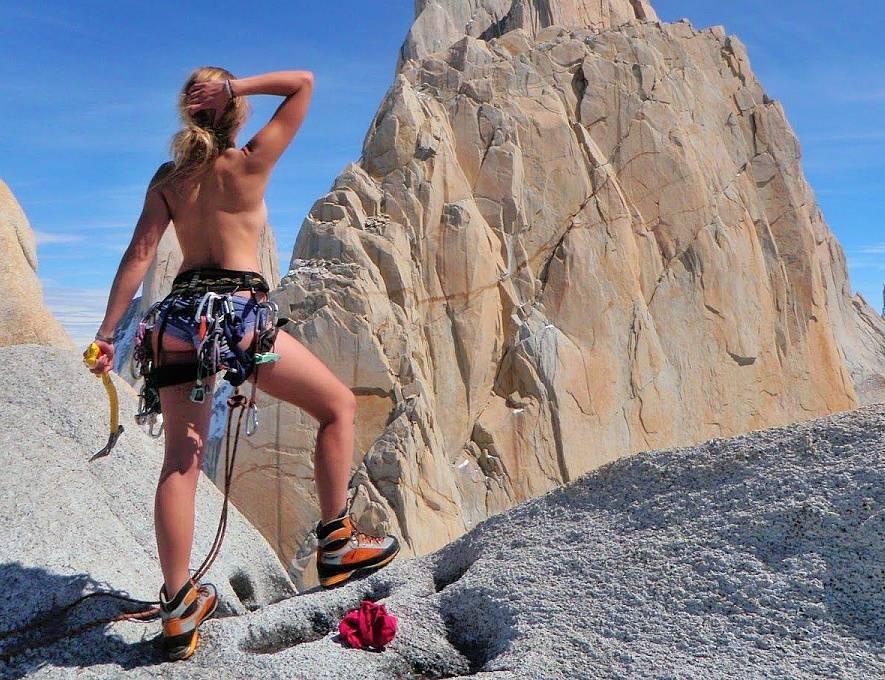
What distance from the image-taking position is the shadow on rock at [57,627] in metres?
3.08

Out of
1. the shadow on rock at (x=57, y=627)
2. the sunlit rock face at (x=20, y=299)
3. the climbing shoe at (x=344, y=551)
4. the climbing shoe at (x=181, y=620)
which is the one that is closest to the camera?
the climbing shoe at (x=181, y=620)

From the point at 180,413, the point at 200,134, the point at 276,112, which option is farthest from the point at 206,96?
the point at 180,413

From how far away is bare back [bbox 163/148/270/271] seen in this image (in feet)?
9.97

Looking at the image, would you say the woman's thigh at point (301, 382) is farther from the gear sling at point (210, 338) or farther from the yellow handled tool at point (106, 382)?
the yellow handled tool at point (106, 382)

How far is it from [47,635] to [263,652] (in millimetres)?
859

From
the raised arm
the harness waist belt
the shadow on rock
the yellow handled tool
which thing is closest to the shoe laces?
the shadow on rock

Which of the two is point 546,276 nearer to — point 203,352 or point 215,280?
point 215,280

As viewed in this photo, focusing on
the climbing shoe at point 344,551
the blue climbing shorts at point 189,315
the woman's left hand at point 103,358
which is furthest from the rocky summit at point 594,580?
the blue climbing shorts at point 189,315

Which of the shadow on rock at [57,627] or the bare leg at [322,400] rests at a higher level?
the bare leg at [322,400]

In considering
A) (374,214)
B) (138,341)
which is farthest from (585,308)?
(138,341)

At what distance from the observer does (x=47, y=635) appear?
10.6ft

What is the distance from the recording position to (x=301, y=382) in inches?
127

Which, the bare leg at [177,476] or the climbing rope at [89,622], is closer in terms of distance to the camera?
the bare leg at [177,476]

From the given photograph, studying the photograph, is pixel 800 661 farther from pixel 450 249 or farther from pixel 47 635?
pixel 450 249
